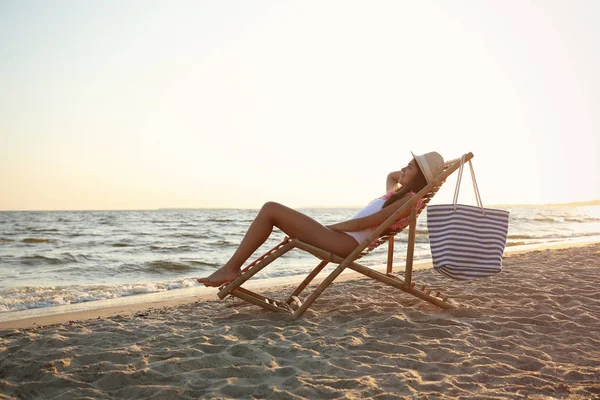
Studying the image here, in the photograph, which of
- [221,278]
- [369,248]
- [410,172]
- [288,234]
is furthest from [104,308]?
[410,172]

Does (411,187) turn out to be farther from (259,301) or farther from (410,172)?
(259,301)

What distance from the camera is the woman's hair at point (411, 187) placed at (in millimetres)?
4032

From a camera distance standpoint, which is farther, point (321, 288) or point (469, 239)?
point (321, 288)

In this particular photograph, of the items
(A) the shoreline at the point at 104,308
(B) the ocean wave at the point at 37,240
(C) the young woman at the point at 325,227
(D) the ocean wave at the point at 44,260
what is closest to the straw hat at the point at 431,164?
(C) the young woman at the point at 325,227

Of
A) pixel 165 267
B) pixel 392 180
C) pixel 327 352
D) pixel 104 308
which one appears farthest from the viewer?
pixel 165 267

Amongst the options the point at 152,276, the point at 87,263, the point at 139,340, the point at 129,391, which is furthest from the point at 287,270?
the point at 129,391

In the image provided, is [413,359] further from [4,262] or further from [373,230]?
[4,262]

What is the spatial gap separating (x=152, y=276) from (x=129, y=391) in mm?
6372

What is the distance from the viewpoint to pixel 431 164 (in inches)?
154

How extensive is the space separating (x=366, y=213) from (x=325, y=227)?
40cm

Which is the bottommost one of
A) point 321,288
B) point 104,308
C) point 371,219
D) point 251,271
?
point 104,308

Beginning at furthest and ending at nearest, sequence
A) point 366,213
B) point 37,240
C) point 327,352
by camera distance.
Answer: point 37,240, point 366,213, point 327,352

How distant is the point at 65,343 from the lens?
324 cm

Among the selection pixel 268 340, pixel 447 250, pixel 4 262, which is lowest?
pixel 4 262
